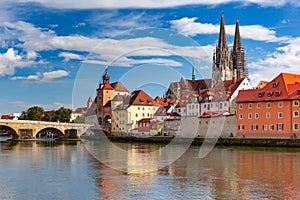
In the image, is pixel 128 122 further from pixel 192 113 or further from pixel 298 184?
pixel 298 184

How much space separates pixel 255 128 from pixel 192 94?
70.4 feet

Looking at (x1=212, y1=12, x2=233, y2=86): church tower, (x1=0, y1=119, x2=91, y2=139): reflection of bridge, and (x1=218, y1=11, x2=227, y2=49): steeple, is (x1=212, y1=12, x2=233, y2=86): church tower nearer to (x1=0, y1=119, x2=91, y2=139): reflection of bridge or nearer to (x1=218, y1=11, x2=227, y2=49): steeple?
(x1=218, y1=11, x2=227, y2=49): steeple

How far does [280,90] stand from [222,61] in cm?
4869

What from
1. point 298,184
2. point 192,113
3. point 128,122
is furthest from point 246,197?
point 128,122

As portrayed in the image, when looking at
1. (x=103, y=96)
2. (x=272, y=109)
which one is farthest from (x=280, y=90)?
(x=103, y=96)

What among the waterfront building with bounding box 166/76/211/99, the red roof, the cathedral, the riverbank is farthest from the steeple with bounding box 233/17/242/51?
the red roof

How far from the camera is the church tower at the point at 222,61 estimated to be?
3605 inches

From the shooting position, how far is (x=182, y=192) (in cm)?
1669

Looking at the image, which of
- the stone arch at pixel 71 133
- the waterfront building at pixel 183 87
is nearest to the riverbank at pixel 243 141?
the stone arch at pixel 71 133

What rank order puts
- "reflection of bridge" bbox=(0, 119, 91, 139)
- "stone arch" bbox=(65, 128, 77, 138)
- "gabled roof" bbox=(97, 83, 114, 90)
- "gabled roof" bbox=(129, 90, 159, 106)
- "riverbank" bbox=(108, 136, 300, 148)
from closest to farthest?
"riverbank" bbox=(108, 136, 300, 148) → "reflection of bridge" bbox=(0, 119, 91, 139) → "gabled roof" bbox=(129, 90, 159, 106) → "stone arch" bbox=(65, 128, 77, 138) → "gabled roof" bbox=(97, 83, 114, 90)

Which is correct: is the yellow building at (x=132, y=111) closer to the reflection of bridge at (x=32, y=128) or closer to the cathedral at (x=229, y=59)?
the reflection of bridge at (x=32, y=128)

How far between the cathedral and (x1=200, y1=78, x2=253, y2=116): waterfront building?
28.1 metres

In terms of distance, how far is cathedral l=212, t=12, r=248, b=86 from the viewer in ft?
303

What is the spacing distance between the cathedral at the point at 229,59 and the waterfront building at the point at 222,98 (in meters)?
28.1
